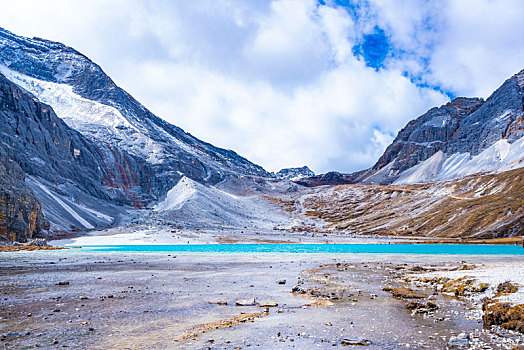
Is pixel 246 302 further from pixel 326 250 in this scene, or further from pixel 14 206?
pixel 14 206

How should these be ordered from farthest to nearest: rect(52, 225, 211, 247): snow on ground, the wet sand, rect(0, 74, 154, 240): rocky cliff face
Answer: rect(52, 225, 211, 247): snow on ground → rect(0, 74, 154, 240): rocky cliff face → the wet sand

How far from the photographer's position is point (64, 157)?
604 ft

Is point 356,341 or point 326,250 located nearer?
point 356,341

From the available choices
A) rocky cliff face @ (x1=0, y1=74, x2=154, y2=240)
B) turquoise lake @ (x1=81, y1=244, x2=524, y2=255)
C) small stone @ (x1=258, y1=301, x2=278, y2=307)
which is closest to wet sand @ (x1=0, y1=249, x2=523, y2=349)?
small stone @ (x1=258, y1=301, x2=278, y2=307)

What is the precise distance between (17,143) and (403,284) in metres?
167

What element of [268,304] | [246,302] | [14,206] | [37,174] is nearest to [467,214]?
[268,304]

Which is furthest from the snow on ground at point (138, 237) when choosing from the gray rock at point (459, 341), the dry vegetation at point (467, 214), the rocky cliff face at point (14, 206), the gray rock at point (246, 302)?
the gray rock at point (459, 341)

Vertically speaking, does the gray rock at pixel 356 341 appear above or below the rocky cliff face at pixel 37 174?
below

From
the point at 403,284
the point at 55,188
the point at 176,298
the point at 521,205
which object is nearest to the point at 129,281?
the point at 176,298

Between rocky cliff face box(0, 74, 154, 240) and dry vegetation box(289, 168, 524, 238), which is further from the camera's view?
dry vegetation box(289, 168, 524, 238)

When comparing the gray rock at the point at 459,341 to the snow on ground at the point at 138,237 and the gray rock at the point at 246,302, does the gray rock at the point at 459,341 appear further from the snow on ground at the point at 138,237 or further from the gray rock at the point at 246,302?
the snow on ground at the point at 138,237

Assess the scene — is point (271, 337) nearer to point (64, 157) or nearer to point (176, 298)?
point (176, 298)

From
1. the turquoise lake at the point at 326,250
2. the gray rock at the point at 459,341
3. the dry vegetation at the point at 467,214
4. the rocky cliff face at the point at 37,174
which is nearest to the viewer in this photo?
the gray rock at the point at 459,341

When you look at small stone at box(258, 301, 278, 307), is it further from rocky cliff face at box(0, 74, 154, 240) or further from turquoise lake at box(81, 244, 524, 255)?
rocky cliff face at box(0, 74, 154, 240)
